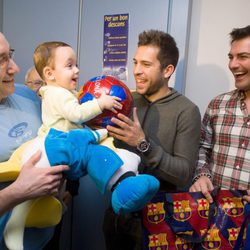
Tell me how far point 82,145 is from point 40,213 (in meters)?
0.33

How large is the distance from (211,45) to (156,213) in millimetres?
1159

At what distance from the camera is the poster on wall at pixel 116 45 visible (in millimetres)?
1939

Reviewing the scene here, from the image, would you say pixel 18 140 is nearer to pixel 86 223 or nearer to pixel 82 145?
pixel 82 145

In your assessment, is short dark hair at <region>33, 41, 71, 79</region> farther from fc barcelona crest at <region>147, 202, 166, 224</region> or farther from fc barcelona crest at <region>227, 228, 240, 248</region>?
fc barcelona crest at <region>227, 228, 240, 248</region>

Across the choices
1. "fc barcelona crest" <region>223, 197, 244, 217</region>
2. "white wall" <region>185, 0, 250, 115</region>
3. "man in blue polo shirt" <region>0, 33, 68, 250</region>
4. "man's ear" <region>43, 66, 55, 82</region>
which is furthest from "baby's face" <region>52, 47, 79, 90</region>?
"white wall" <region>185, 0, 250, 115</region>

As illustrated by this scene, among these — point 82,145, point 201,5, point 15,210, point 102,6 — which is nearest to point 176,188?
point 82,145

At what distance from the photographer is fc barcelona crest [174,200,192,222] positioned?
120 centimetres

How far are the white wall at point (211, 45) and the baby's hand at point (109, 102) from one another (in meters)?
0.94

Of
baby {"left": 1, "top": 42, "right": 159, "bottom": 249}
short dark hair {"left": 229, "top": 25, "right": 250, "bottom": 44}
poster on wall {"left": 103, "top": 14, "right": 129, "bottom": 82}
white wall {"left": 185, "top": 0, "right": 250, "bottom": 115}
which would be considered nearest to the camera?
baby {"left": 1, "top": 42, "right": 159, "bottom": 249}

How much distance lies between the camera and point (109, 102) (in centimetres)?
105

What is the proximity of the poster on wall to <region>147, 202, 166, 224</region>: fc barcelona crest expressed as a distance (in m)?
1.03

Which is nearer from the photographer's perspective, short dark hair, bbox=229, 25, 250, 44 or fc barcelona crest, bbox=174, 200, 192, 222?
fc barcelona crest, bbox=174, 200, 192, 222

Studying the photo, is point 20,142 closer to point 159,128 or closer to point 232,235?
point 159,128

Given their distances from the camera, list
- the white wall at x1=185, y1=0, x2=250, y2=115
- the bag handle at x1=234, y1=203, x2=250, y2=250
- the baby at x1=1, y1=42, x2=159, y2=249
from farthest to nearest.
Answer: the white wall at x1=185, y1=0, x2=250, y2=115, the bag handle at x1=234, y1=203, x2=250, y2=250, the baby at x1=1, y1=42, x2=159, y2=249
